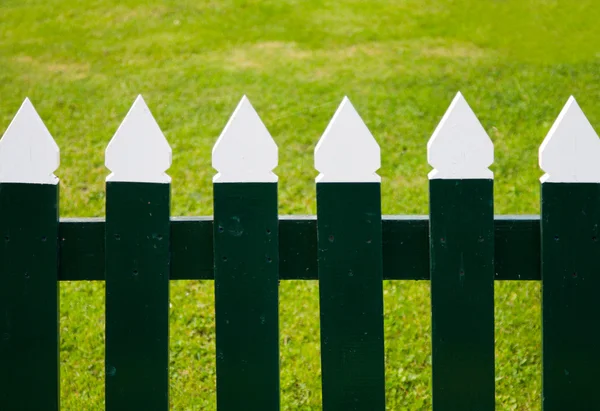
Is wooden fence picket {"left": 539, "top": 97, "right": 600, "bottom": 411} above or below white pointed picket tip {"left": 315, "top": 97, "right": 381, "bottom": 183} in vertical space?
below

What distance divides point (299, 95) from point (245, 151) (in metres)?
5.04

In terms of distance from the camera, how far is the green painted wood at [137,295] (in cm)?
200

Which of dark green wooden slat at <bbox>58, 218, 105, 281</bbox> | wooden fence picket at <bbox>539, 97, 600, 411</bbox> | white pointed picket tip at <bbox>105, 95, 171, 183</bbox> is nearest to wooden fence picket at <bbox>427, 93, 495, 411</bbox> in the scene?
wooden fence picket at <bbox>539, 97, 600, 411</bbox>

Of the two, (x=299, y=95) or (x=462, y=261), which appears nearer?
(x=462, y=261)

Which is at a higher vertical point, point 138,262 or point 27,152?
point 27,152

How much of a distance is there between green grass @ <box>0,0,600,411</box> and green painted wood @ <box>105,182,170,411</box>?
1638mm

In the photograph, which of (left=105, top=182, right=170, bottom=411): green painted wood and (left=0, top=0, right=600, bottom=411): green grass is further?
(left=0, top=0, right=600, bottom=411): green grass

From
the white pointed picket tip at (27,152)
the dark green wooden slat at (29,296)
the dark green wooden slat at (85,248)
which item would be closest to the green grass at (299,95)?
the dark green wooden slat at (29,296)

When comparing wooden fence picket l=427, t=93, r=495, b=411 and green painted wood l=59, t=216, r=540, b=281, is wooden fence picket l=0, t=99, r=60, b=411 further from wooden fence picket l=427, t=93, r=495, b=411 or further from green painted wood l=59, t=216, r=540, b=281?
wooden fence picket l=427, t=93, r=495, b=411

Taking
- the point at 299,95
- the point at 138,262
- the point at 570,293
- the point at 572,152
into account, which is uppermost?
the point at 299,95

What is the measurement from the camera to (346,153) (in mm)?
1959

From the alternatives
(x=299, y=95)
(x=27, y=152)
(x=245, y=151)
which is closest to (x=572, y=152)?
(x=245, y=151)

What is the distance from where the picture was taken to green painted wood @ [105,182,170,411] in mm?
1998

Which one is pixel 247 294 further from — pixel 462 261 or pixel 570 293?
pixel 570 293
